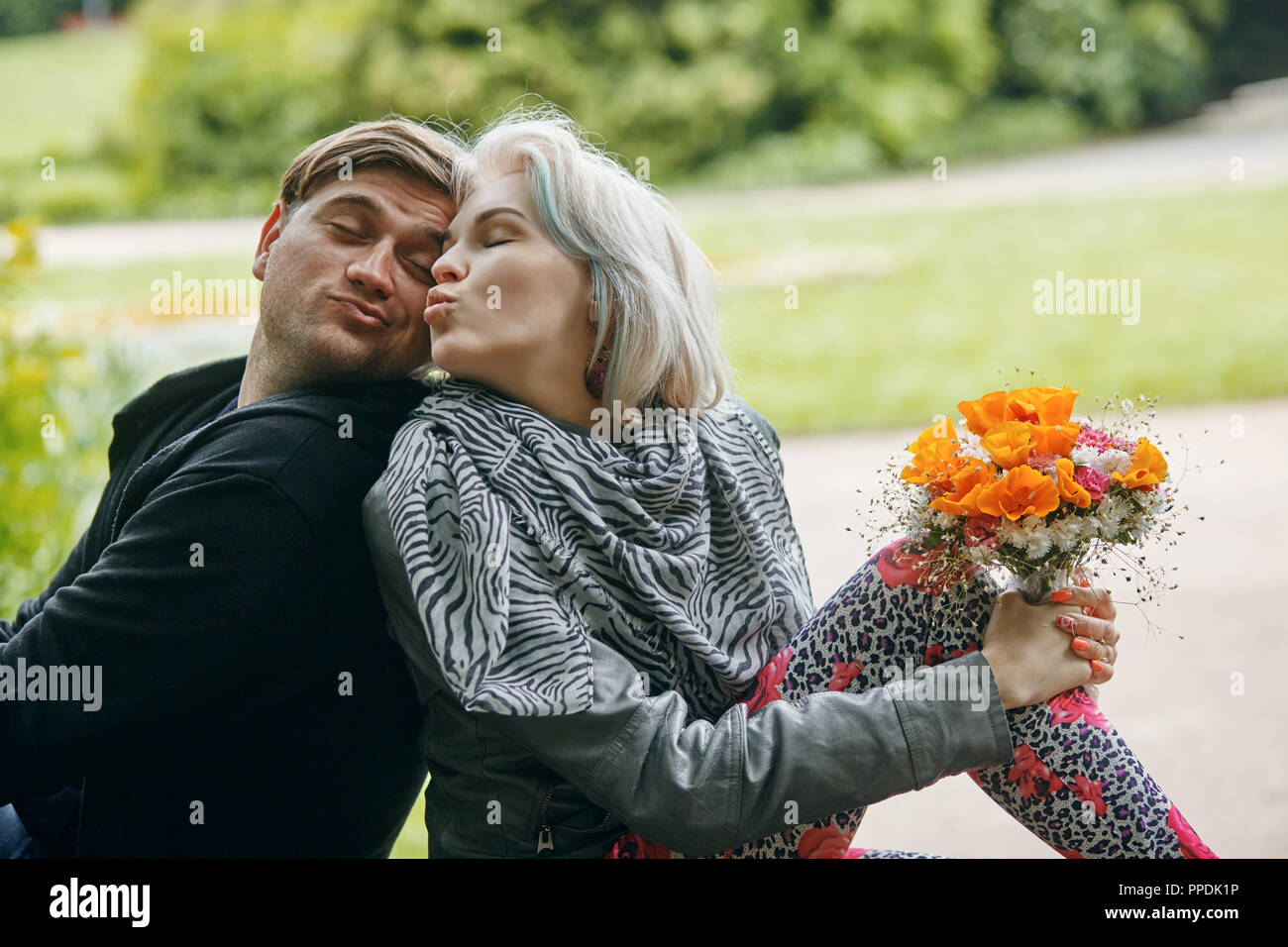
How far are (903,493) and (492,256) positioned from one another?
728 mm

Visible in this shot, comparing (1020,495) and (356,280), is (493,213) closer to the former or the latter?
(356,280)

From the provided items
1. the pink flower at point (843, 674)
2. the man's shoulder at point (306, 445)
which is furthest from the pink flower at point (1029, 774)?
the man's shoulder at point (306, 445)

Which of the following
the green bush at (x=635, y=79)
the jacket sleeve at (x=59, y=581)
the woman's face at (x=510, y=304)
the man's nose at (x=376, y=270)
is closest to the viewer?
the woman's face at (x=510, y=304)

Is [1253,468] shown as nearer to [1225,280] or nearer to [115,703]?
[1225,280]

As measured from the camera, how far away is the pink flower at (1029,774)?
181 centimetres

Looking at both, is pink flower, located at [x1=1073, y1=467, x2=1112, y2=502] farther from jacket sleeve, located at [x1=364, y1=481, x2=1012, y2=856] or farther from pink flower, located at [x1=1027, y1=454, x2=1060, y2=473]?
jacket sleeve, located at [x1=364, y1=481, x2=1012, y2=856]

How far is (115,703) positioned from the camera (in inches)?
70.6

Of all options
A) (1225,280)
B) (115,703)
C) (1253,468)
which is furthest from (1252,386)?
(115,703)

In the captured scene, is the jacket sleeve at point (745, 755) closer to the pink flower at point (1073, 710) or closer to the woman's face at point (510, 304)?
the pink flower at point (1073, 710)

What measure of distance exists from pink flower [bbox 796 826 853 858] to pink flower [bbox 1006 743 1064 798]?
27 centimetres

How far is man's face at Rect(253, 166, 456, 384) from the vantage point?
2133 millimetres

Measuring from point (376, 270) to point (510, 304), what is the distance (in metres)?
0.30

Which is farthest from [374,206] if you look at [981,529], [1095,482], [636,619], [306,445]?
[1095,482]

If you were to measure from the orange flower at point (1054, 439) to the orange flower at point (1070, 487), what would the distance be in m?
0.04
